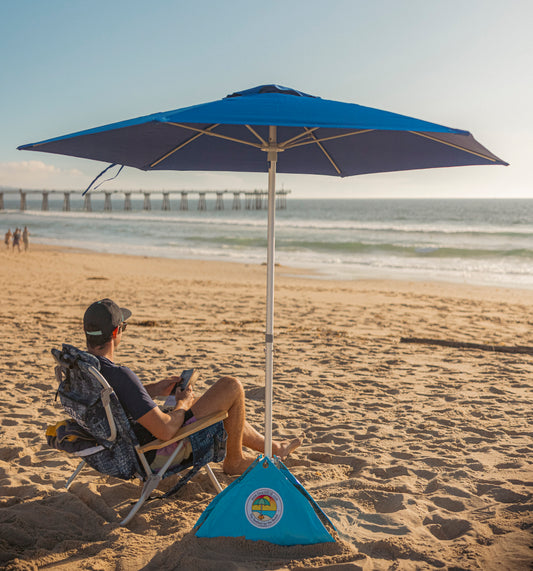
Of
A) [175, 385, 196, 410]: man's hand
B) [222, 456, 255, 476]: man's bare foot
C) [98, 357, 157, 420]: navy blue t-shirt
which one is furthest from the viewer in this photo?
[222, 456, 255, 476]: man's bare foot

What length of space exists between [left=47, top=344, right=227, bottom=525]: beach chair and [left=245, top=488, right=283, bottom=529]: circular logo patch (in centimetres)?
43

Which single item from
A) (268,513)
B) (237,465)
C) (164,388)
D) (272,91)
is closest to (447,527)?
(268,513)

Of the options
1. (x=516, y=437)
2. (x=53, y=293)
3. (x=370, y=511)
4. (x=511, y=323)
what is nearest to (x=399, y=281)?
(x=511, y=323)

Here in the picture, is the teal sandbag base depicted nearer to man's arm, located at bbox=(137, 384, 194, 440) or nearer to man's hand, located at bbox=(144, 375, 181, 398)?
man's arm, located at bbox=(137, 384, 194, 440)

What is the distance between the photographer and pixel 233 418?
9.81 ft

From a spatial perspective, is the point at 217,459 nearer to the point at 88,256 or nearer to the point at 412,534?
the point at 412,534

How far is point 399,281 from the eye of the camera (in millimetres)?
15547

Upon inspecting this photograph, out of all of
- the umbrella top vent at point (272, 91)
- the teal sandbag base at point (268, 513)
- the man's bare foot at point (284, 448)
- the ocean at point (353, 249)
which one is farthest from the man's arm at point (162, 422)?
the ocean at point (353, 249)

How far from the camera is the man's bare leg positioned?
2.90 m

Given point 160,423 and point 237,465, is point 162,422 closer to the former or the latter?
point 160,423

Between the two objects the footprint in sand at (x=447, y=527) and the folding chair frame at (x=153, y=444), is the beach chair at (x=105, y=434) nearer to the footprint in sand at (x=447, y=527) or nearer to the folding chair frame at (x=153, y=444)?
the folding chair frame at (x=153, y=444)

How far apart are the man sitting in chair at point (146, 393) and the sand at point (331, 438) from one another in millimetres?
504

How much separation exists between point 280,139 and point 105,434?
2.03m

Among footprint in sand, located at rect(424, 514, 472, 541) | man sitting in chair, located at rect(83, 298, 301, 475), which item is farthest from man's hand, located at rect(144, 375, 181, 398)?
footprint in sand, located at rect(424, 514, 472, 541)
